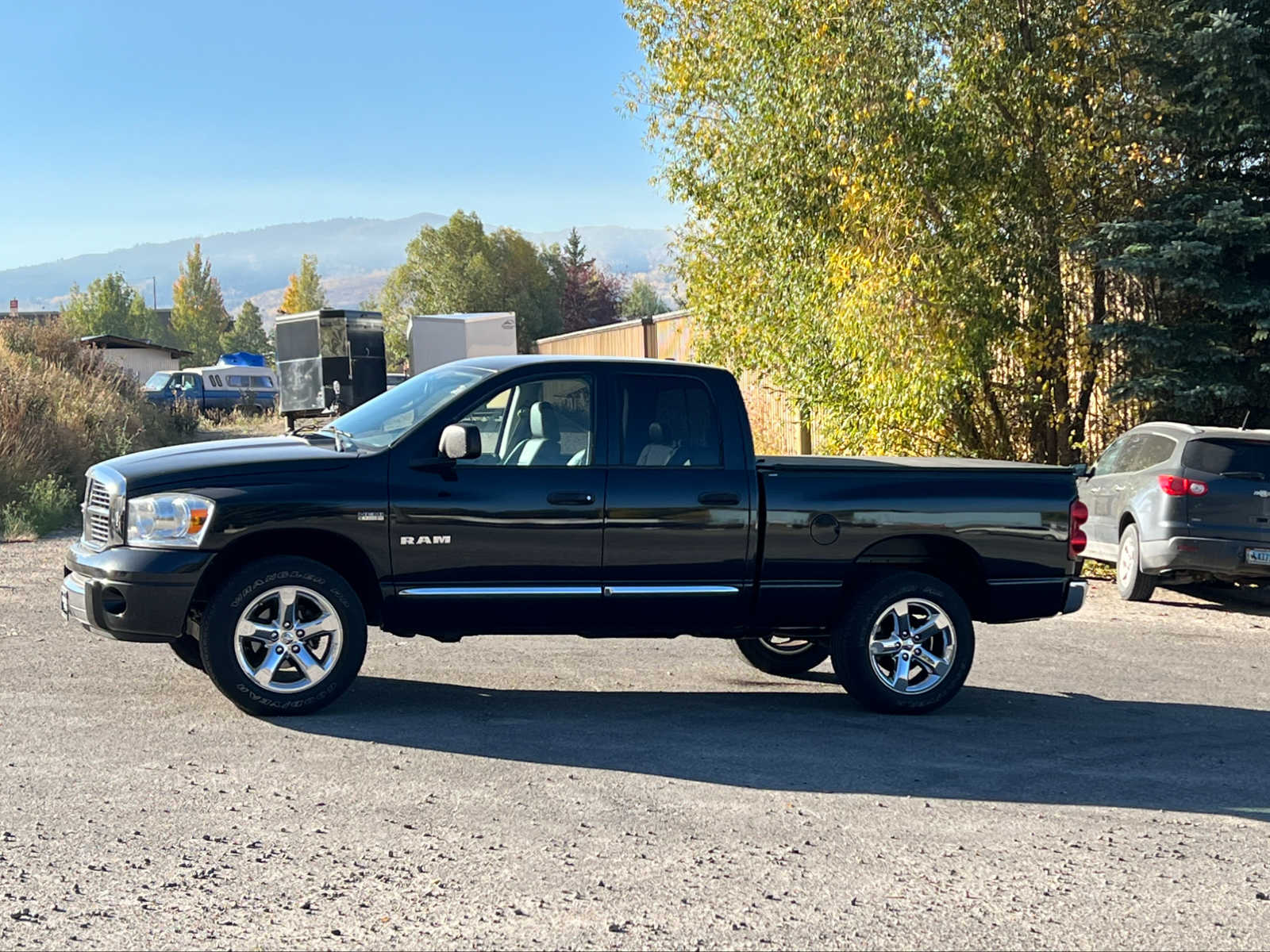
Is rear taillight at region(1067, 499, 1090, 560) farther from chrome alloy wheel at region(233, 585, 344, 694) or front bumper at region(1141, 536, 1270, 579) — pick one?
front bumper at region(1141, 536, 1270, 579)

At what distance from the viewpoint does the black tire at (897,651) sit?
26.9ft

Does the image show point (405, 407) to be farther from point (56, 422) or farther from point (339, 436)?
point (56, 422)

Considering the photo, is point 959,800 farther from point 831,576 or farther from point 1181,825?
point 831,576

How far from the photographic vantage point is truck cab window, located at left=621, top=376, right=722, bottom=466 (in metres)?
8.09

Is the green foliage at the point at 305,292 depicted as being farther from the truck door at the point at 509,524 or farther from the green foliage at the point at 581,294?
the truck door at the point at 509,524

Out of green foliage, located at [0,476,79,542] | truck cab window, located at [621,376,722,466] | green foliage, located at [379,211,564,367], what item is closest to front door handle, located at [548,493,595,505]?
truck cab window, located at [621,376,722,466]

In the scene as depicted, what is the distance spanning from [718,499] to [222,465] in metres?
2.65

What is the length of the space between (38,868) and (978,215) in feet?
45.0

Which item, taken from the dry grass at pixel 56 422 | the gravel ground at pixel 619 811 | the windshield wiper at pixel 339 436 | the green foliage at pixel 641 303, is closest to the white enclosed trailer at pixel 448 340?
the dry grass at pixel 56 422

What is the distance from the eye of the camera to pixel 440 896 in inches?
196

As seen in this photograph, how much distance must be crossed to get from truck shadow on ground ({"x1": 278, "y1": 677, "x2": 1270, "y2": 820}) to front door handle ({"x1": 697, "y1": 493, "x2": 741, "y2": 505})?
1202 millimetres

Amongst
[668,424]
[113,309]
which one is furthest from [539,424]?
[113,309]

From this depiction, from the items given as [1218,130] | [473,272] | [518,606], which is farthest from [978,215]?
[473,272]

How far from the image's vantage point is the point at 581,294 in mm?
79562
